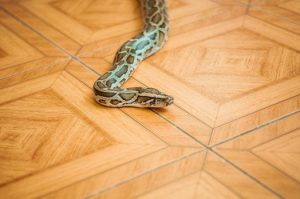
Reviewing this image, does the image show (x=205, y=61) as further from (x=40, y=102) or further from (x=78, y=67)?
(x=40, y=102)

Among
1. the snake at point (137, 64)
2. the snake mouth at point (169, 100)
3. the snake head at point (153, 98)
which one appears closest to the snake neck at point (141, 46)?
the snake at point (137, 64)

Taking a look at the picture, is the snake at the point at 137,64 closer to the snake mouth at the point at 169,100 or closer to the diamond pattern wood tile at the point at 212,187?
the snake mouth at the point at 169,100

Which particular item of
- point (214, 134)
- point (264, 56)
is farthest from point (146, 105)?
point (264, 56)

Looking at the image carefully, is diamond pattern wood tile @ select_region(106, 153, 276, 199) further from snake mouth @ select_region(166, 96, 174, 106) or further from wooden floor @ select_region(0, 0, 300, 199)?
snake mouth @ select_region(166, 96, 174, 106)

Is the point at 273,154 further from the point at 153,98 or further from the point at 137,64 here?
the point at 137,64

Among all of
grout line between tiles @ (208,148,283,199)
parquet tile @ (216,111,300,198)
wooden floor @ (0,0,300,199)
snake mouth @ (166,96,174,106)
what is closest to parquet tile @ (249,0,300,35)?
wooden floor @ (0,0,300,199)
